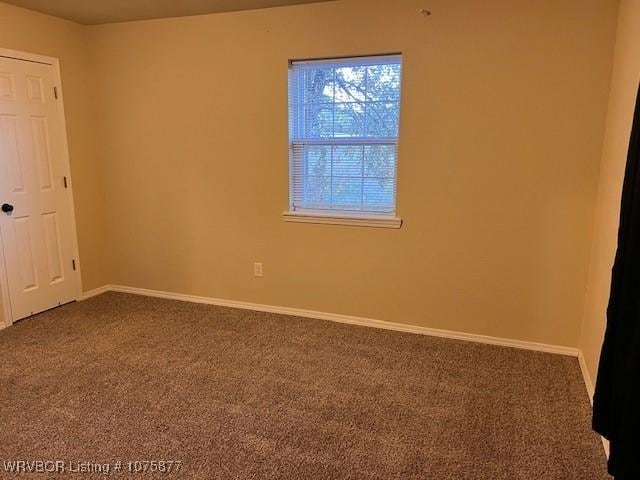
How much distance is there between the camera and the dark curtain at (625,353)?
1.35m

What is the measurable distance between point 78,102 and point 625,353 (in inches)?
170

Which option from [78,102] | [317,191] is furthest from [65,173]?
[317,191]

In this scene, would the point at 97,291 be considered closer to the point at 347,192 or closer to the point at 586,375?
the point at 347,192

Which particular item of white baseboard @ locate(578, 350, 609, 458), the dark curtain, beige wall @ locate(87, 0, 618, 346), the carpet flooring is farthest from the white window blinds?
the dark curtain

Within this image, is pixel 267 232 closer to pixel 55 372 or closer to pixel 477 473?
pixel 55 372

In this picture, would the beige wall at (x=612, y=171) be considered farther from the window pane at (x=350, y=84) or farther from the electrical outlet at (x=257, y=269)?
the electrical outlet at (x=257, y=269)

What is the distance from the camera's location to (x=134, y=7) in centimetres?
336

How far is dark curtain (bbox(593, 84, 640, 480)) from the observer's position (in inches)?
53.3

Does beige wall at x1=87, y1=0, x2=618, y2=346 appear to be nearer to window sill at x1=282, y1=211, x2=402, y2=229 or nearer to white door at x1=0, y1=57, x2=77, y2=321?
window sill at x1=282, y1=211, x2=402, y2=229

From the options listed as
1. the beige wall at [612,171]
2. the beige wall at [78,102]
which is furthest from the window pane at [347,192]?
the beige wall at [78,102]

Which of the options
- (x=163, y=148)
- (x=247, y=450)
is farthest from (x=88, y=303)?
(x=247, y=450)

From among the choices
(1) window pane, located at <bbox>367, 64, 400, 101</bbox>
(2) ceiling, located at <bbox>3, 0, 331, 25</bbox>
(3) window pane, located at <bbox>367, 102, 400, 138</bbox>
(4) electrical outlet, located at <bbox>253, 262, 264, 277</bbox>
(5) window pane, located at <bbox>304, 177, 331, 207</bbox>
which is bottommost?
(4) electrical outlet, located at <bbox>253, 262, 264, 277</bbox>

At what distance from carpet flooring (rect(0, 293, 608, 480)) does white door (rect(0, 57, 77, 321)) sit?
39 cm

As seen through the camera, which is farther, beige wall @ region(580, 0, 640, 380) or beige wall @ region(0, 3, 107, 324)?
beige wall @ region(0, 3, 107, 324)
